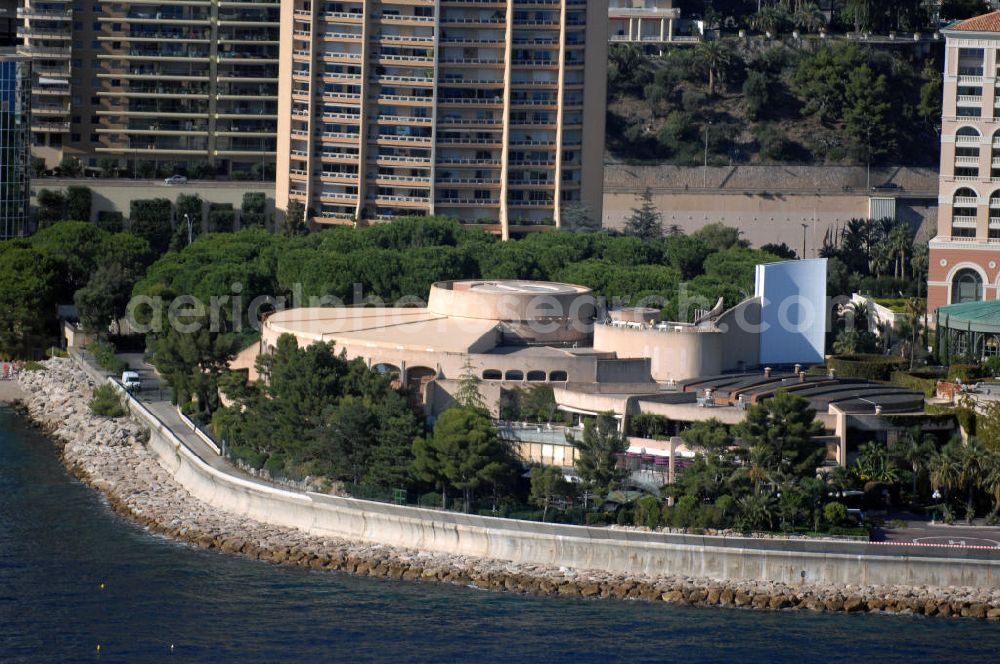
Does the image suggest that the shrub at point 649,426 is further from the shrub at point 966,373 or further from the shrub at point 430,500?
the shrub at point 966,373

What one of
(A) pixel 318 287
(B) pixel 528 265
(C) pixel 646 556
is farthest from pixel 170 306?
(C) pixel 646 556

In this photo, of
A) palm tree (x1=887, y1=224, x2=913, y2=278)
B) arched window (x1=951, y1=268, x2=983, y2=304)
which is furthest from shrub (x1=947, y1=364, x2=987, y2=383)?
palm tree (x1=887, y1=224, x2=913, y2=278)

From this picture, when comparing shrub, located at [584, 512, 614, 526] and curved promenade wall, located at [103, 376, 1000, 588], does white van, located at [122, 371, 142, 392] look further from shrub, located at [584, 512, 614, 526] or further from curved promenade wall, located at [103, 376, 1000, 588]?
shrub, located at [584, 512, 614, 526]

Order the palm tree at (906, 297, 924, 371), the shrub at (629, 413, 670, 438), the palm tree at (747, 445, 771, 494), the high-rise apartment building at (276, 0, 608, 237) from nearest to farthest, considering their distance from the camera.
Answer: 1. the palm tree at (747, 445, 771, 494)
2. the shrub at (629, 413, 670, 438)
3. the palm tree at (906, 297, 924, 371)
4. the high-rise apartment building at (276, 0, 608, 237)

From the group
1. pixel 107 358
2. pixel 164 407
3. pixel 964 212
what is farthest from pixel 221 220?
pixel 964 212

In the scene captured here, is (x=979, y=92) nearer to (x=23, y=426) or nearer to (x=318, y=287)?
(x=318, y=287)

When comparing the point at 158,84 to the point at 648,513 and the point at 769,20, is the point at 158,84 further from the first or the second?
the point at 648,513
